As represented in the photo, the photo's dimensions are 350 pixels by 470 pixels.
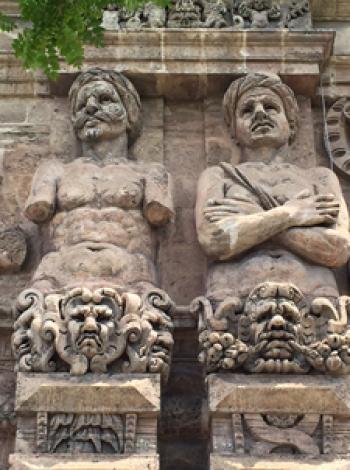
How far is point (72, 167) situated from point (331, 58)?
2.38 metres

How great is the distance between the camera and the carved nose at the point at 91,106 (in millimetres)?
7605

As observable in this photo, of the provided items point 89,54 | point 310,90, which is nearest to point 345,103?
point 310,90

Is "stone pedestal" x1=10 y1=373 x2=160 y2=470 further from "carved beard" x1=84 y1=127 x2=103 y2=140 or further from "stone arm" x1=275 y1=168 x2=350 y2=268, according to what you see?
"carved beard" x1=84 y1=127 x2=103 y2=140

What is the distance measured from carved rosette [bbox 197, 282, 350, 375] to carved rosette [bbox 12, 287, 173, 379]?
0.99 feet

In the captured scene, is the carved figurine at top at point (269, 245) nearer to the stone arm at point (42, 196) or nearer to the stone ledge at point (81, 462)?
the stone ledge at point (81, 462)

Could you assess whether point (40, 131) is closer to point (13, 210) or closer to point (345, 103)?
point (13, 210)

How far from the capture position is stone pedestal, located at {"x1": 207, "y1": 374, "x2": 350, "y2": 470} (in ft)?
19.9

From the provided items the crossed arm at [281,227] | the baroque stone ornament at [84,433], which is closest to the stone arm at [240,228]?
the crossed arm at [281,227]

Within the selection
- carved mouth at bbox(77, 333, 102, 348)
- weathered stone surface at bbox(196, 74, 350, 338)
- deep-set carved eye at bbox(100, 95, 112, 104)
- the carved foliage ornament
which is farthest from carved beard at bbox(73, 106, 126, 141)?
carved mouth at bbox(77, 333, 102, 348)

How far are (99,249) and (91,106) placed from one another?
4.33 ft

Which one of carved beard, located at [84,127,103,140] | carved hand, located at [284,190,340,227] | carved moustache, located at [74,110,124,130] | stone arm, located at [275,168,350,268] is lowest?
stone arm, located at [275,168,350,268]

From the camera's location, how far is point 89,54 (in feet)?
26.5

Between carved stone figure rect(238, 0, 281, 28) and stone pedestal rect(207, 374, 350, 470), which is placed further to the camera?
carved stone figure rect(238, 0, 281, 28)

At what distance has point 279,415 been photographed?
615 cm
